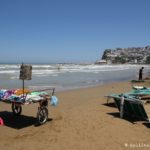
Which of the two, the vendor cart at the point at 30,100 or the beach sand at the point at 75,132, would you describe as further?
the vendor cart at the point at 30,100

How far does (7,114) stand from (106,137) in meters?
4.60

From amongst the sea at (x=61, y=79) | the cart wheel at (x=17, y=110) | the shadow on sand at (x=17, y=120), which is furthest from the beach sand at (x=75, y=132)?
the sea at (x=61, y=79)

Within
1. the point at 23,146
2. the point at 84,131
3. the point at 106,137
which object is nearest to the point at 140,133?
the point at 106,137

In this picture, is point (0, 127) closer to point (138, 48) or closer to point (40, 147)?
point (40, 147)

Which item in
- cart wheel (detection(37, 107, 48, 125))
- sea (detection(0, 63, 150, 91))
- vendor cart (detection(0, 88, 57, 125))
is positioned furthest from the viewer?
sea (detection(0, 63, 150, 91))

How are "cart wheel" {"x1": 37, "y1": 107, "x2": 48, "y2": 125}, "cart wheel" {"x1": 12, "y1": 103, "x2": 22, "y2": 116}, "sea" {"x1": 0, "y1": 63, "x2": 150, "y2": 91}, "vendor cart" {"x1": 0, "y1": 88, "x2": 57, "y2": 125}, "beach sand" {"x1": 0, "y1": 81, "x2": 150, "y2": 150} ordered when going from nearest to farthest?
"beach sand" {"x1": 0, "y1": 81, "x2": 150, "y2": 150}, "vendor cart" {"x1": 0, "y1": 88, "x2": 57, "y2": 125}, "cart wheel" {"x1": 37, "y1": 107, "x2": 48, "y2": 125}, "cart wheel" {"x1": 12, "y1": 103, "x2": 22, "y2": 116}, "sea" {"x1": 0, "y1": 63, "x2": 150, "y2": 91}

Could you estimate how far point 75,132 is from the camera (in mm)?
7812

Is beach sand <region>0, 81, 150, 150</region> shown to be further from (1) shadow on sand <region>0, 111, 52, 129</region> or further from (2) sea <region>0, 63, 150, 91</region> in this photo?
(2) sea <region>0, 63, 150, 91</region>

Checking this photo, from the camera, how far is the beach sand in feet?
22.2

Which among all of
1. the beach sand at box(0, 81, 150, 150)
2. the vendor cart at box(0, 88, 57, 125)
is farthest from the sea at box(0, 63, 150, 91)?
the vendor cart at box(0, 88, 57, 125)

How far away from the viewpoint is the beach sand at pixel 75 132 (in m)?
6.78

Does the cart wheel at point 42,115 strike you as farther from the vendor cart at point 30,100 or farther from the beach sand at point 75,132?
the beach sand at point 75,132

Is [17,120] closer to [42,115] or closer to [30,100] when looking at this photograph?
[42,115]

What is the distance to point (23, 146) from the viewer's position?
6723mm
